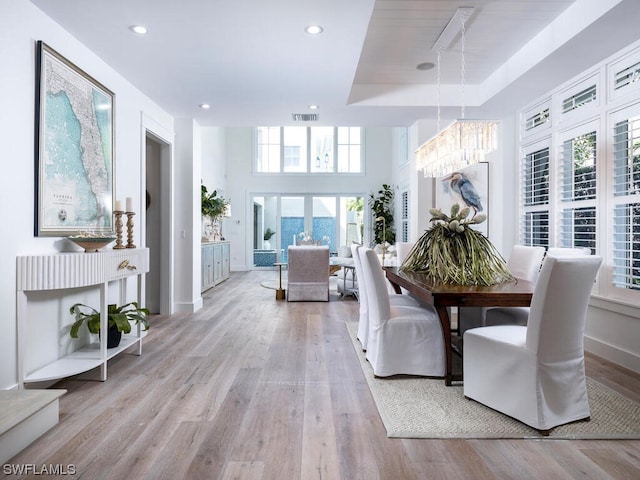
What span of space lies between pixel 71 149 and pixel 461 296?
9.31ft

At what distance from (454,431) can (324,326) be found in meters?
2.40

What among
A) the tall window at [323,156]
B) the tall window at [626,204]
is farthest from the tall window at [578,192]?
the tall window at [323,156]

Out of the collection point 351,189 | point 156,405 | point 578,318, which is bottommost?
point 156,405

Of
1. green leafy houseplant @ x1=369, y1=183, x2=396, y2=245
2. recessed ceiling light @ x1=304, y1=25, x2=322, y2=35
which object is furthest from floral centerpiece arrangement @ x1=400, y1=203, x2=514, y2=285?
green leafy houseplant @ x1=369, y1=183, x2=396, y2=245

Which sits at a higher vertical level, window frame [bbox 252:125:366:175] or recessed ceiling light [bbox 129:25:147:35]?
window frame [bbox 252:125:366:175]

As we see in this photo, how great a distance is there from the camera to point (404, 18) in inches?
125

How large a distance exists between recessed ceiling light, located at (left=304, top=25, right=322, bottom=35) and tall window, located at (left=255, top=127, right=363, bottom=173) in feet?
25.6

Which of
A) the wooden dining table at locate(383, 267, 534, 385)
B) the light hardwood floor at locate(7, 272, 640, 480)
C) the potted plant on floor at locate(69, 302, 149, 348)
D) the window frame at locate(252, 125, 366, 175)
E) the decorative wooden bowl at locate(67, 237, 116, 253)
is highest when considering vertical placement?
the window frame at locate(252, 125, 366, 175)

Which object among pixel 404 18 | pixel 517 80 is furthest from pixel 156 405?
pixel 517 80

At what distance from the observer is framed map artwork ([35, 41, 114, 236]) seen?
255 cm

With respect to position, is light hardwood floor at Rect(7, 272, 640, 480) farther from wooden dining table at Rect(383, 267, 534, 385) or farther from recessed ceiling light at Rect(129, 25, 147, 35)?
recessed ceiling light at Rect(129, 25, 147, 35)

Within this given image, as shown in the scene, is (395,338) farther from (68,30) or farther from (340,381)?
(68,30)

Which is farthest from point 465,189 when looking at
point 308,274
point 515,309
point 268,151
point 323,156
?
point 268,151

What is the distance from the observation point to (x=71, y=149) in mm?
2848
